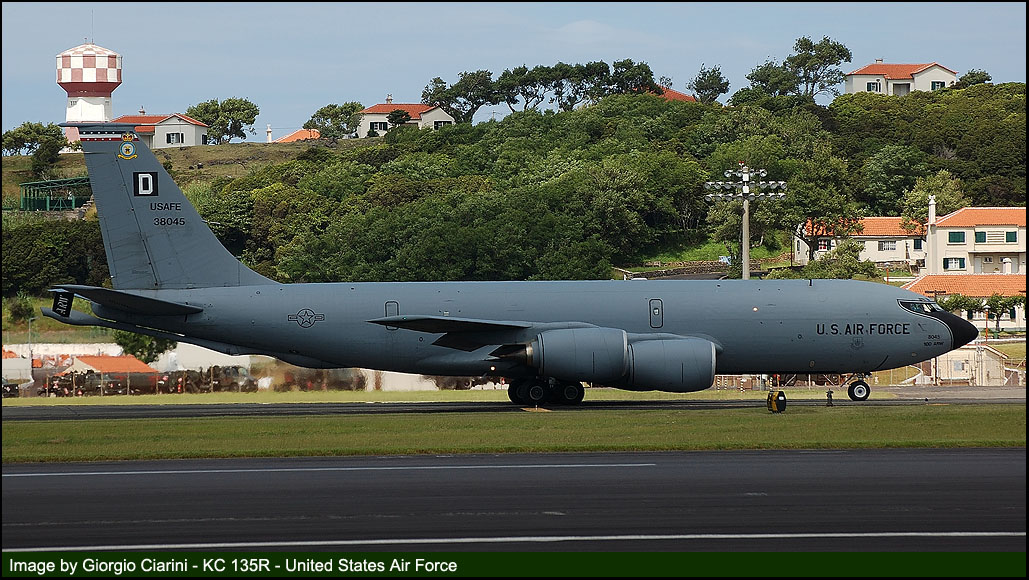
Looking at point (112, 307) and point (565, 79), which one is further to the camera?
point (565, 79)

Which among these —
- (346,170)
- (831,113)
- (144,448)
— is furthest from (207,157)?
(144,448)

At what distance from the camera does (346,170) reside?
402ft

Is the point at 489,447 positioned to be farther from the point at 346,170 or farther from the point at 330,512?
the point at 346,170

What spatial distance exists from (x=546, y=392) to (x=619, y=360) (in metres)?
2.85

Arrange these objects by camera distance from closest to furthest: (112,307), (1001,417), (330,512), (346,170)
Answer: (330,512) < (1001,417) < (112,307) < (346,170)

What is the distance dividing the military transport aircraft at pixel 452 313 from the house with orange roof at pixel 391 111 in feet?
451

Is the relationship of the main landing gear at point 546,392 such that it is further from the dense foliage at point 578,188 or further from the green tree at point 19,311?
the dense foliage at point 578,188

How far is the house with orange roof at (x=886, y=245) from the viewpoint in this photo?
4277 inches

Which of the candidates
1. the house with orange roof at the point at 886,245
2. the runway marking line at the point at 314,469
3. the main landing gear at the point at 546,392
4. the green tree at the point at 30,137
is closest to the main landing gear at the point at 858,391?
the main landing gear at the point at 546,392

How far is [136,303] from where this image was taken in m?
31.8

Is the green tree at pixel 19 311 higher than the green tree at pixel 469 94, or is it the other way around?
the green tree at pixel 469 94

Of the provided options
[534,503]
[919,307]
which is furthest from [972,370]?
[534,503]

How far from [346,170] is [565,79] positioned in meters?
59.8

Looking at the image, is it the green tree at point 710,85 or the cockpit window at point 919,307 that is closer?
the cockpit window at point 919,307
